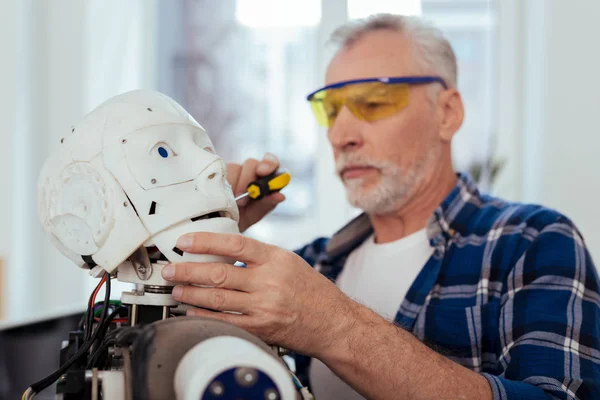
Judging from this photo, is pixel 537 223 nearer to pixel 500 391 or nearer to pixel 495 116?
pixel 500 391

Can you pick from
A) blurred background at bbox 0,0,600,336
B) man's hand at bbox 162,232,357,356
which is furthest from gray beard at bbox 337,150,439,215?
blurred background at bbox 0,0,600,336

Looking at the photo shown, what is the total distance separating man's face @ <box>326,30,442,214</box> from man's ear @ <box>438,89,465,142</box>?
0.14 feet

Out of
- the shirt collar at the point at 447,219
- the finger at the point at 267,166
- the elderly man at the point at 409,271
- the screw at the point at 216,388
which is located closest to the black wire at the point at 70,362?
the elderly man at the point at 409,271

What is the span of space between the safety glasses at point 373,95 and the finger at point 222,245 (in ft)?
2.45

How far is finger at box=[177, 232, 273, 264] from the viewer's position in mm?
791

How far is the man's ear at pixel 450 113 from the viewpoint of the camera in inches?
62.3

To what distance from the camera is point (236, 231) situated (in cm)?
87

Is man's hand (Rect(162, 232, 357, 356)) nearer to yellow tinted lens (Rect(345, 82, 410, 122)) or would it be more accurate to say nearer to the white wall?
yellow tinted lens (Rect(345, 82, 410, 122))

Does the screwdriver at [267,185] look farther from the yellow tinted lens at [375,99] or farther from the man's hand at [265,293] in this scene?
the man's hand at [265,293]

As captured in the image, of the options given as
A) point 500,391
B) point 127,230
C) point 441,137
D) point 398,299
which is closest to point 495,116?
point 441,137

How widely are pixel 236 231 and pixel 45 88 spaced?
94.4 inches

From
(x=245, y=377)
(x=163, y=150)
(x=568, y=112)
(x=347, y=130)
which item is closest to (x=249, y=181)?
(x=347, y=130)

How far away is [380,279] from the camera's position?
151 cm

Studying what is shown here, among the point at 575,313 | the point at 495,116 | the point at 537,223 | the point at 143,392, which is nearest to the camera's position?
the point at 143,392
